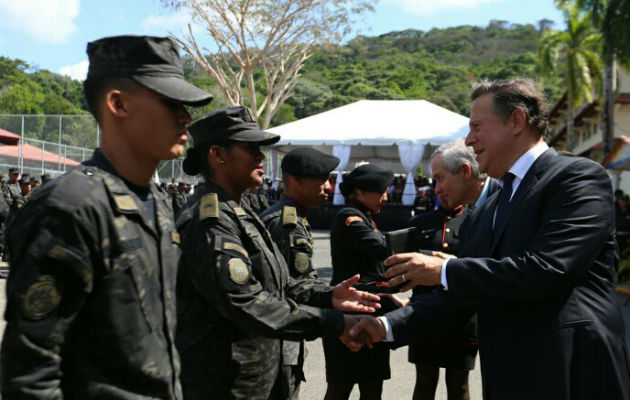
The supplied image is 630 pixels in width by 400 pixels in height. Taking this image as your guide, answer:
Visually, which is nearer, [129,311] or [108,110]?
[129,311]

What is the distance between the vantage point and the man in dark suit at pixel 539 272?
2.28 metres

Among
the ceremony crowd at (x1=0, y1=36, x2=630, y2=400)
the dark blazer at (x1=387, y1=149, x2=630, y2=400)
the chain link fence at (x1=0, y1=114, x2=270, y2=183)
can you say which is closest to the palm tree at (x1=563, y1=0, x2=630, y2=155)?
the chain link fence at (x1=0, y1=114, x2=270, y2=183)

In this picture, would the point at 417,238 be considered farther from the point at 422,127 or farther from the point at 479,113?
the point at 422,127

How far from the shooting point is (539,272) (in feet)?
7.48

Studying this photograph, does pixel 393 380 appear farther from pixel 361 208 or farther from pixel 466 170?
pixel 466 170

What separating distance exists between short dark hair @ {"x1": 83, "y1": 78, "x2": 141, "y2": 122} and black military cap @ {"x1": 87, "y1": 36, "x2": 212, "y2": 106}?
0.01 meters

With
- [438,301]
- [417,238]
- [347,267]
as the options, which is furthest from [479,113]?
[347,267]

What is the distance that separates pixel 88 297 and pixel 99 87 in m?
0.61

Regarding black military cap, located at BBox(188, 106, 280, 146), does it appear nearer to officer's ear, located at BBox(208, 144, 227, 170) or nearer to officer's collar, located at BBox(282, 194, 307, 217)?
officer's ear, located at BBox(208, 144, 227, 170)

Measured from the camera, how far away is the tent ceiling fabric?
1894 cm

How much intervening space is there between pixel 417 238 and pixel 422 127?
1556 cm

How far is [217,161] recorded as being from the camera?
2.72 m

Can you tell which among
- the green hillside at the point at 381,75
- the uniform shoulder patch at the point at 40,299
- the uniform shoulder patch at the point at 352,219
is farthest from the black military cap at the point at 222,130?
the green hillside at the point at 381,75

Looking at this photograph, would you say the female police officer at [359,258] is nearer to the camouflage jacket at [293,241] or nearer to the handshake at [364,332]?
the camouflage jacket at [293,241]
